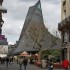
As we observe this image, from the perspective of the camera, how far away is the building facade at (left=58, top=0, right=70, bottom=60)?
71.7m

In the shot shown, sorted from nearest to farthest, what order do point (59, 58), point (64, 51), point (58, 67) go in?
point (58, 67) → point (64, 51) → point (59, 58)

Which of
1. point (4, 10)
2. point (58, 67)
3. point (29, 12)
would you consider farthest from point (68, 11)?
point (29, 12)

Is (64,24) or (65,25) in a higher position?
(64,24)

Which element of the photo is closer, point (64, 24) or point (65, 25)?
point (65, 25)

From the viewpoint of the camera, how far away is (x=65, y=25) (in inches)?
2847

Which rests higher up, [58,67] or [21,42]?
[21,42]

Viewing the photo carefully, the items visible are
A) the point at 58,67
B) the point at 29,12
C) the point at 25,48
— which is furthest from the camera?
the point at 29,12

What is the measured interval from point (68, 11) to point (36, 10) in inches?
3538

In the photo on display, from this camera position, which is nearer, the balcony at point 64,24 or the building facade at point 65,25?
the balcony at point 64,24

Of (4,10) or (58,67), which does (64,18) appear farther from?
(4,10)

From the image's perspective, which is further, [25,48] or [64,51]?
[25,48]

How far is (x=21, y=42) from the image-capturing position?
16138 cm

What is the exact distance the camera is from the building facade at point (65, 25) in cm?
7169

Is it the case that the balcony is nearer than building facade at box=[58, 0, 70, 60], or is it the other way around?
the balcony
